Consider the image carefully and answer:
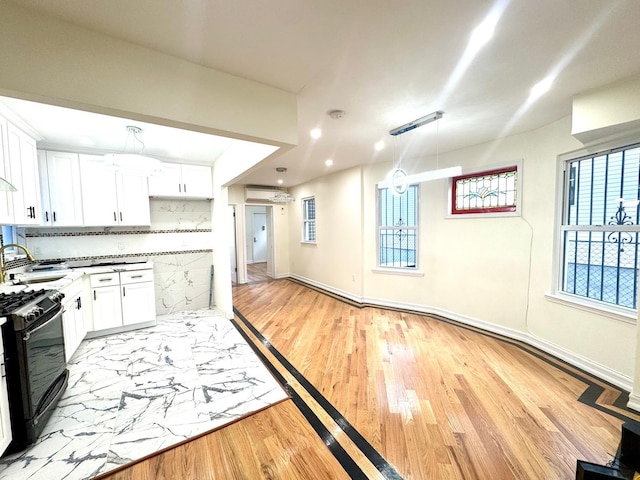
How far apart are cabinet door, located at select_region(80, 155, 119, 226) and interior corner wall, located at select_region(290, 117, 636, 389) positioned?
3.73 m

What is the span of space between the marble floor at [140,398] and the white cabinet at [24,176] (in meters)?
1.66

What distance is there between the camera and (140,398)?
2211mm

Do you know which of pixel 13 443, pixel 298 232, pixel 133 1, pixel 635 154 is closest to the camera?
pixel 133 1

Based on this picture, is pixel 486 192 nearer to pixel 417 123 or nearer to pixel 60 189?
pixel 417 123

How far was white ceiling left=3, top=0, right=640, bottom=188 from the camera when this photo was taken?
128 centimetres

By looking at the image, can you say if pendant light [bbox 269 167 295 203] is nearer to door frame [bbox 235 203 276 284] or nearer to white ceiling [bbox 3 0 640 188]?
door frame [bbox 235 203 276 284]

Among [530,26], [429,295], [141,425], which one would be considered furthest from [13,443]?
[429,295]

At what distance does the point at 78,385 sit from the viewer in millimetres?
2395

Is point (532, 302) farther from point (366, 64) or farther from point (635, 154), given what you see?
point (366, 64)

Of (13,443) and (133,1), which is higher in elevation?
(133,1)

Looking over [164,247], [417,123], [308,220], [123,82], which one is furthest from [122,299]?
[417,123]

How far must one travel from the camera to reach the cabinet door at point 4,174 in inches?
88.9

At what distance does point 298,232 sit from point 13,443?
5.61 metres

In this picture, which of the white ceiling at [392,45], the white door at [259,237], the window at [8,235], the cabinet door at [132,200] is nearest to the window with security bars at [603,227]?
the white ceiling at [392,45]
